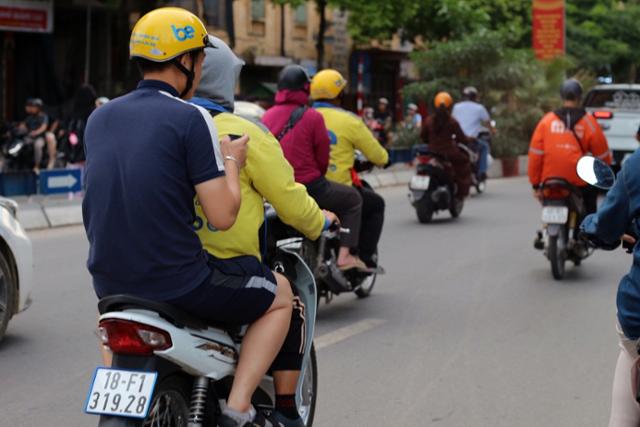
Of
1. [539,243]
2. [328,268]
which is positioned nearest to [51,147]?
[539,243]

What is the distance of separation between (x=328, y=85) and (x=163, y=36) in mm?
5527

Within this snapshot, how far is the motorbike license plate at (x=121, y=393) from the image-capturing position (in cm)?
374

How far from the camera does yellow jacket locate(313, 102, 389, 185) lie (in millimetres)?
9617

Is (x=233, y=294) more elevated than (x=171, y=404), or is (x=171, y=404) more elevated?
(x=233, y=294)

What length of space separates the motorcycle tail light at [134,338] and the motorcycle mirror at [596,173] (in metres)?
1.52

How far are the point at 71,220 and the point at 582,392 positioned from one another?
33.9ft

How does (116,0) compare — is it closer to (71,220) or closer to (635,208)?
(71,220)

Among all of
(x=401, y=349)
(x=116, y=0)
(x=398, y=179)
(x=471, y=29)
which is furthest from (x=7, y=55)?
(x=401, y=349)

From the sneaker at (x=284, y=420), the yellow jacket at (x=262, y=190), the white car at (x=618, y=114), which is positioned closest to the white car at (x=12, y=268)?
the yellow jacket at (x=262, y=190)

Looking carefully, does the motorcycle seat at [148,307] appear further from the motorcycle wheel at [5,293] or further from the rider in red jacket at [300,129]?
the rider in red jacket at [300,129]

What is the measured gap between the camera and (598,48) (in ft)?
163

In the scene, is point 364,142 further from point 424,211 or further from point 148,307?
point 424,211

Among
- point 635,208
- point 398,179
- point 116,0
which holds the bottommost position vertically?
point 398,179

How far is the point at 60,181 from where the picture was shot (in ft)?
57.6
